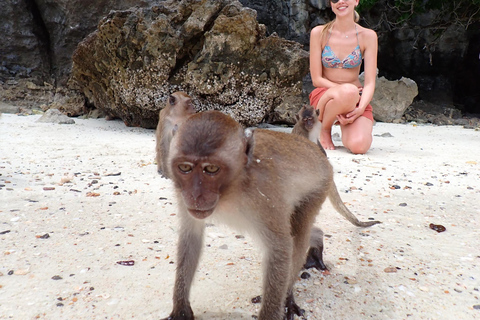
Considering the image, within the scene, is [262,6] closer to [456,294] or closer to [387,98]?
[387,98]

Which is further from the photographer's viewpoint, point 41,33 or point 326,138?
point 41,33

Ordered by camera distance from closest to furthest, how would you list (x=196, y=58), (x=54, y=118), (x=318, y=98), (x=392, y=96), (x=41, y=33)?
1. (x=318, y=98)
2. (x=196, y=58)
3. (x=54, y=118)
4. (x=392, y=96)
5. (x=41, y=33)

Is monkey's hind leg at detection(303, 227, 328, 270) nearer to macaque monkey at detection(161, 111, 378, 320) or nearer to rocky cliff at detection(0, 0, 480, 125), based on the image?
macaque monkey at detection(161, 111, 378, 320)

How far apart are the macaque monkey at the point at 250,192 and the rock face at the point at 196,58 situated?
5.48 metres

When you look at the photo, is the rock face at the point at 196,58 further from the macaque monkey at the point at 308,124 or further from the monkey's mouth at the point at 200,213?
the monkey's mouth at the point at 200,213

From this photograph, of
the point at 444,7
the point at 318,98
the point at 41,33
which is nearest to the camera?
the point at 318,98

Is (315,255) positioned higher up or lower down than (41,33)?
lower down

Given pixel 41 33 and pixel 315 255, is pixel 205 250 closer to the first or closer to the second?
pixel 315 255

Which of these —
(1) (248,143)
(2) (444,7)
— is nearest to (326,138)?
(1) (248,143)

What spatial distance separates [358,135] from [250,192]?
4.59 meters

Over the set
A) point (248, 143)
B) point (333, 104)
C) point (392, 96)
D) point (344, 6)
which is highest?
point (344, 6)

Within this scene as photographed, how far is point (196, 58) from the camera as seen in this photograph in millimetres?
7496

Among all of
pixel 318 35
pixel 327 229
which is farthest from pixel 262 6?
pixel 327 229

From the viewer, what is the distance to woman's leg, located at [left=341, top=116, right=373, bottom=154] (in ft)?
19.3
